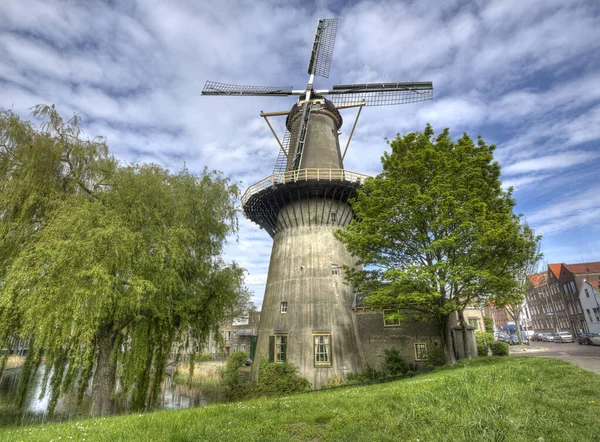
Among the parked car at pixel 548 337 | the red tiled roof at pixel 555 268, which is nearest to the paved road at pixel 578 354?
the parked car at pixel 548 337

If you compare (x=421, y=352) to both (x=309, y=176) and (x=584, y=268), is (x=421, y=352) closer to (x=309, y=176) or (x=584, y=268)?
(x=309, y=176)

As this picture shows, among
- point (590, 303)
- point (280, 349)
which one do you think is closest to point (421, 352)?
point (280, 349)

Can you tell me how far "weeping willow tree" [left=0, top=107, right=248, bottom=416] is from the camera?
389 inches

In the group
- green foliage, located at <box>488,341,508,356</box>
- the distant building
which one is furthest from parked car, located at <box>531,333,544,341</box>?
green foliage, located at <box>488,341,508,356</box>

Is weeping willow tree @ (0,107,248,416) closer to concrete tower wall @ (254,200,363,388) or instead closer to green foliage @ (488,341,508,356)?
concrete tower wall @ (254,200,363,388)

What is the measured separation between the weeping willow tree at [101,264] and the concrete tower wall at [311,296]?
617 cm

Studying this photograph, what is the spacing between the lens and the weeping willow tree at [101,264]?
32.4 feet

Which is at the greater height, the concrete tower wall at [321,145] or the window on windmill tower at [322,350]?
the concrete tower wall at [321,145]

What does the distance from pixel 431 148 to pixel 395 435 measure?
1332cm

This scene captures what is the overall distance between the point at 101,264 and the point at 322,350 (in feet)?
42.6

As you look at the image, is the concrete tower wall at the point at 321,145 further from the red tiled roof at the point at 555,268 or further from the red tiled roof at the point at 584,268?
the red tiled roof at the point at 555,268

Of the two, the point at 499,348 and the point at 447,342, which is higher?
the point at 447,342

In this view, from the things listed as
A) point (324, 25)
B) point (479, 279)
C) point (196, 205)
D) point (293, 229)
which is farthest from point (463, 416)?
point (324, 25)

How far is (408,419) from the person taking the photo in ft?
20.8
